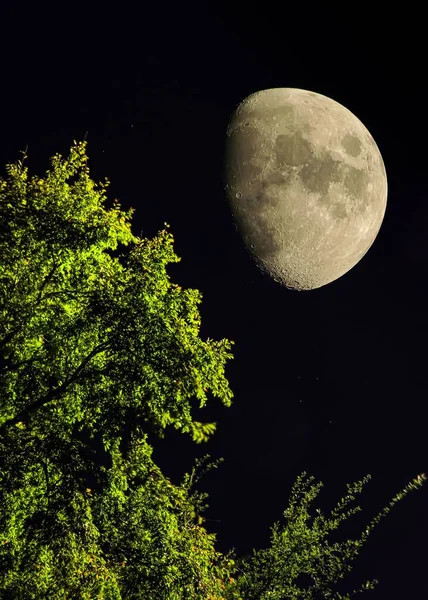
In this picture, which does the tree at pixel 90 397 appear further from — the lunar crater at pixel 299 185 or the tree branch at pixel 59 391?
the lunar crater at pixel 299 185

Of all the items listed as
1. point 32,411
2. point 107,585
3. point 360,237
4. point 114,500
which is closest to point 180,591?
point 107,585

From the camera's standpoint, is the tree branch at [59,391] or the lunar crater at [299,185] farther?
the lunar crater at [299,185]

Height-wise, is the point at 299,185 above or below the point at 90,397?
above

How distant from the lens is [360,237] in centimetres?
1759

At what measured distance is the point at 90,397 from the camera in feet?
42.7

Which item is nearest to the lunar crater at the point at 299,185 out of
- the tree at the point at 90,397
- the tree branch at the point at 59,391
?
the tree at the point at 90,397

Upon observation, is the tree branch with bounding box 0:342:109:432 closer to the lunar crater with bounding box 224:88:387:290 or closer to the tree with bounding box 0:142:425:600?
the tree with bounding box 0:142:425:600

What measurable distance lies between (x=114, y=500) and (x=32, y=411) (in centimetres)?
254

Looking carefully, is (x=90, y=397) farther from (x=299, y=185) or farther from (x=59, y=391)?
(x=299, y=185)

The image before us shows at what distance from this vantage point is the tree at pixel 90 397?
1193 cm

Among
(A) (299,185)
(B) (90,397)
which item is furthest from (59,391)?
(A) (299,185)

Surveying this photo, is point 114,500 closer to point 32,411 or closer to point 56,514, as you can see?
point 56,514

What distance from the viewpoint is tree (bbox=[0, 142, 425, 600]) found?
11.9 m

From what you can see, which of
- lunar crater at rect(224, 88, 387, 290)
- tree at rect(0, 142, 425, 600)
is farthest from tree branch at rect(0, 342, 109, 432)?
lunar crater at rect(224, 88, 387, 290)
